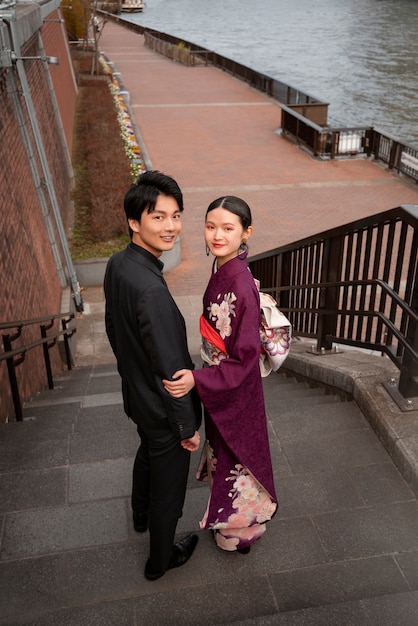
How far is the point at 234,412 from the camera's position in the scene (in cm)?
254

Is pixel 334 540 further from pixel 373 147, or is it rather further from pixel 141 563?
pixel 373 147

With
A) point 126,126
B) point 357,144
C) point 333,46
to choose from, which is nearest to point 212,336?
point 357,144

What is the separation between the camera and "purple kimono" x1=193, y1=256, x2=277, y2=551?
2379mm

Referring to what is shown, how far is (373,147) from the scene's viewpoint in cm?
1680

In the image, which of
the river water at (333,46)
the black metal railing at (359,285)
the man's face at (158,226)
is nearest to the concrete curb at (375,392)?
the black metal railing at (359,285)

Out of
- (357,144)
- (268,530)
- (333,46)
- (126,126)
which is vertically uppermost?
(268,530)

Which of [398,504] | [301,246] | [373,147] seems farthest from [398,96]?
[398,504]

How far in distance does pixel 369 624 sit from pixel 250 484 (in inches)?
28.5

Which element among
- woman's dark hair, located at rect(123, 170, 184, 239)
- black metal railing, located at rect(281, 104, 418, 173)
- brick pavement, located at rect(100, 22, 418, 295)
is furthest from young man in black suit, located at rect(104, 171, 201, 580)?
black metal railing, located at rect(281, 104, 418, 173)

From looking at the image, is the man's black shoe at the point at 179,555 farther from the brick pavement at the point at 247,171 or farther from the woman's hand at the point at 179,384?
the brick pavement at the point at 247,171

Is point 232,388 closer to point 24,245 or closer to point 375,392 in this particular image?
point 375,392

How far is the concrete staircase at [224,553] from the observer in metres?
2.39

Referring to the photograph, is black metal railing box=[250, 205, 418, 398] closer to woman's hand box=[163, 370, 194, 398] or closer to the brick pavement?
woman's hand box=[163, 370, 194, 398]

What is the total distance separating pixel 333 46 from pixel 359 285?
190ft
